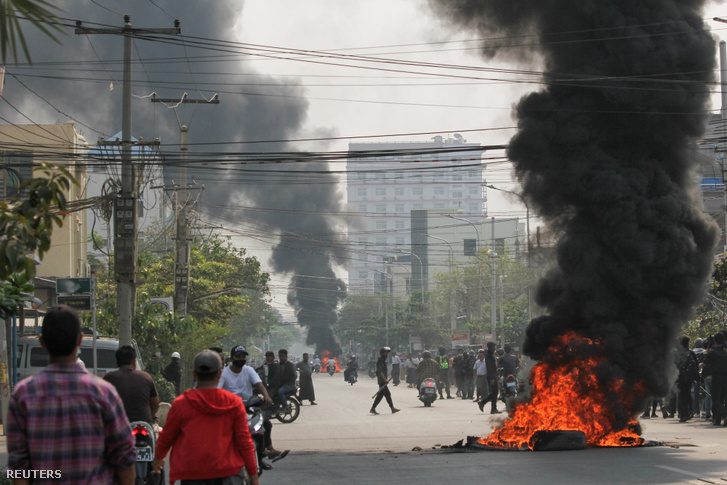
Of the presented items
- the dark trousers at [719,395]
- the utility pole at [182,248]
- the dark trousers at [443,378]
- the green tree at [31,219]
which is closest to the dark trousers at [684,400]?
the dark trousers at [719,395]

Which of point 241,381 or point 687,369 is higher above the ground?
point 241,381

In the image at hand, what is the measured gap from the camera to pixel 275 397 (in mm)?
18812

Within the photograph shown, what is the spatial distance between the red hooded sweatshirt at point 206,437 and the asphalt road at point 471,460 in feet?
14.9

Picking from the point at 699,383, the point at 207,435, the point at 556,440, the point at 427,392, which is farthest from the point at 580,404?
the point at 427,392

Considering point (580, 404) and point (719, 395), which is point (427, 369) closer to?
point (719, 395)

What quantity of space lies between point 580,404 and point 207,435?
9003 mm

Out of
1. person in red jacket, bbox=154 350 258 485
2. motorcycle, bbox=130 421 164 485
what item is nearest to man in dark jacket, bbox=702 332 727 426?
motorcycle, bbox=130 421 164 485

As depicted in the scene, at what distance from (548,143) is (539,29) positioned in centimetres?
268

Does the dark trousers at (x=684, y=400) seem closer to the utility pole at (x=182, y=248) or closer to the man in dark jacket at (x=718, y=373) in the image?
the man in dark jacket at (x=718, y=373)

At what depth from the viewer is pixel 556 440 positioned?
12.1 metres

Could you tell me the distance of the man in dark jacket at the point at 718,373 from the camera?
16062 millimetres

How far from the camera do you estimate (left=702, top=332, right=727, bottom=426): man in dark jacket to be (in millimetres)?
16062

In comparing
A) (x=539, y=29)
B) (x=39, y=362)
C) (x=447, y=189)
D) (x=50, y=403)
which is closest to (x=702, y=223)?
(x=539, y=29)

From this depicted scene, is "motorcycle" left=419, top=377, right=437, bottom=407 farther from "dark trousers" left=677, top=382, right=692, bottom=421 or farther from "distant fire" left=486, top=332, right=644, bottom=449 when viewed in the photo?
"distant fire" left=486, top=332, right=644, bottom=449
